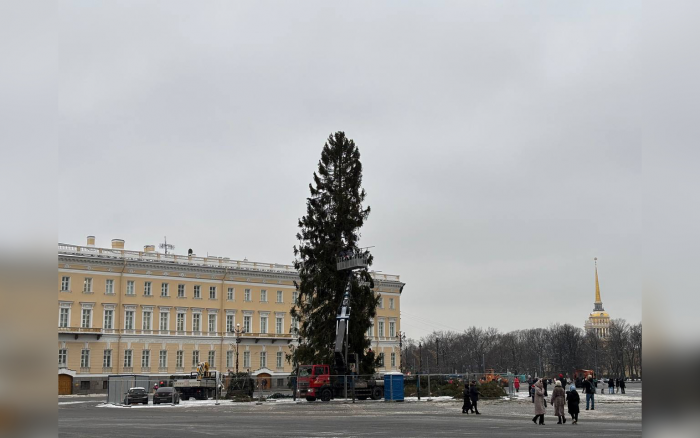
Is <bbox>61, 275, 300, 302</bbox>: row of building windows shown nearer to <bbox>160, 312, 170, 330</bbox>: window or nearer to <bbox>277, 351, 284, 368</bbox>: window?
<bbox>160, 312, 170, 330</bbox>: window

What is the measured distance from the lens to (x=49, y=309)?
325 centimetres

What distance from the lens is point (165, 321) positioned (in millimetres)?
81625

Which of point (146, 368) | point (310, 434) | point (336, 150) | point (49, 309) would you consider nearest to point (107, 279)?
point (146, 368)

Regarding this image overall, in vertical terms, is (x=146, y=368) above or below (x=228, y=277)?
below

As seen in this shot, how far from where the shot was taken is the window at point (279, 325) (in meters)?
90.1

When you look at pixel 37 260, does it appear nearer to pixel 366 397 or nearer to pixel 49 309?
pixel 49 309

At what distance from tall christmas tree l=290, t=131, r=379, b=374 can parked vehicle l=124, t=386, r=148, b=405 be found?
11.7 m

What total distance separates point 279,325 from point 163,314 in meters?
15.3

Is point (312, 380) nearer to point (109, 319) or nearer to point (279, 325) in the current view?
point (109, 319)

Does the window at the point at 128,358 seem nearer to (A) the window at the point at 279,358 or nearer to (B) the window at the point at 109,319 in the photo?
(B) the window at the point at 109,319

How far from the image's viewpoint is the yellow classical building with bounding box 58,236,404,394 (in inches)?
2955

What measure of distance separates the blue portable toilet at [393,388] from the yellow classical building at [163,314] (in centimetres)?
3063

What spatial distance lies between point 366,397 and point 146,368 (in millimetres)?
39781

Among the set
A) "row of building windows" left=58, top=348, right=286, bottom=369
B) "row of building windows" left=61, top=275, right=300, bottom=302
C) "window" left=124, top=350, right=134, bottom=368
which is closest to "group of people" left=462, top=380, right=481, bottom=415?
"row of building windows" left=61, top=275, right=300, bottom=302
